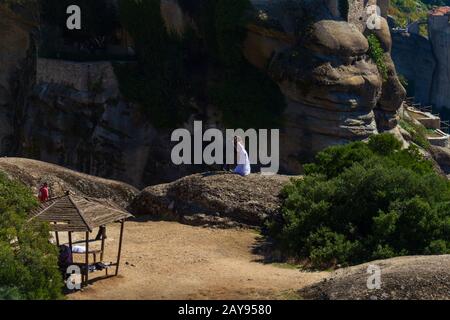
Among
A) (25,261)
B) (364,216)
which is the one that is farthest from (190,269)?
(25,261)

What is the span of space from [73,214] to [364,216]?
16.3 feet

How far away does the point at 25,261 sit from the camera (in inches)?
490

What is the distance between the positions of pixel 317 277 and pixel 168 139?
69.8ft

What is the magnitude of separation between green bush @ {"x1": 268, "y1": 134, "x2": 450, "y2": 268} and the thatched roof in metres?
3.42

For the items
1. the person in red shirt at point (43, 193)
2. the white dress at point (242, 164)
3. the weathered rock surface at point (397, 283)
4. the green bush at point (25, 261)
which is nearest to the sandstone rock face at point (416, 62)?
the white dress at point (242, 164)

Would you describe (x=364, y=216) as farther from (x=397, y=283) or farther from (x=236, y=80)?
(x=236, y=80)

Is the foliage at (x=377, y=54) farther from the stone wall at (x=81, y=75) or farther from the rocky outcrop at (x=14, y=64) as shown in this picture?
the rocky outcrop at (x=14, y=64)

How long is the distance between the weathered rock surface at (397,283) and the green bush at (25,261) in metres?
3.35

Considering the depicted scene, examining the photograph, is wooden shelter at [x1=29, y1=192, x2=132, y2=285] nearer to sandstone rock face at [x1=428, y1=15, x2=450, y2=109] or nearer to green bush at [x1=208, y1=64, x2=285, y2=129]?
green bush at [x1=208, y1=64, x2=285, y2=129]

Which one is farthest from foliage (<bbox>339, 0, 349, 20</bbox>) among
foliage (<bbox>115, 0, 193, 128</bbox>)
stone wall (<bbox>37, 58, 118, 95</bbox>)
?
stone wall (<bbox>37, 58, 118, 95</bbox>)

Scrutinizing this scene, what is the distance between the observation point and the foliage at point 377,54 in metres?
36.2

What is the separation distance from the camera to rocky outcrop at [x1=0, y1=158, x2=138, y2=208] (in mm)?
20078
